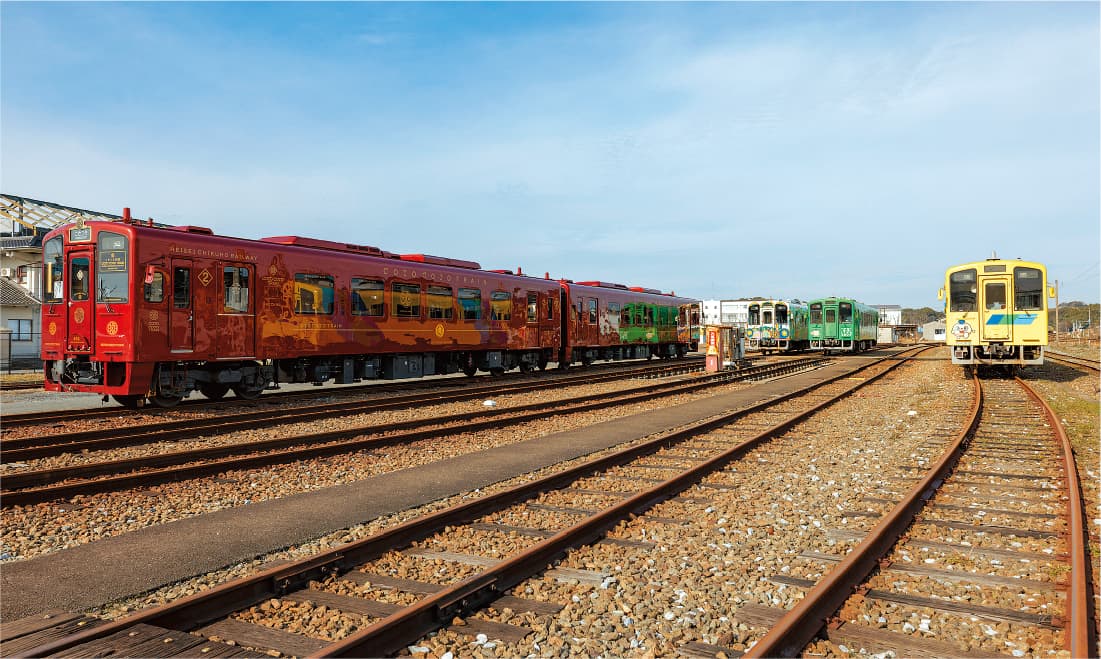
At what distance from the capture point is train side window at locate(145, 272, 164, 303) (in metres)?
12.8

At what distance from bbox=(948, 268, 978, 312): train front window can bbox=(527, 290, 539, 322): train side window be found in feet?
42.4

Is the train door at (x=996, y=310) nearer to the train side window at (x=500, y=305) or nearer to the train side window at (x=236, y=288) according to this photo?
the train side window at (x=500, y=305)

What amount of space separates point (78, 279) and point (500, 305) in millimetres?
11731

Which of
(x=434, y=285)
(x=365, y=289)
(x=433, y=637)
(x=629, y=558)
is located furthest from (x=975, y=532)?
(x=434, y=285)

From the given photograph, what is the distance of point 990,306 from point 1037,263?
1.67 m

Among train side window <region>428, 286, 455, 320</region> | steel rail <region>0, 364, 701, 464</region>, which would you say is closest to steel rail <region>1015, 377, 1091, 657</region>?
steel rail <region>0, 364, 701, 464</region>

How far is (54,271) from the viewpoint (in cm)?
1357

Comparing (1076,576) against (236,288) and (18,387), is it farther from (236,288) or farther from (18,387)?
(18,387)

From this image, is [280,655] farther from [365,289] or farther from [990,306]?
[990,306]

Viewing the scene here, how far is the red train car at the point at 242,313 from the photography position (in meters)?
12.9

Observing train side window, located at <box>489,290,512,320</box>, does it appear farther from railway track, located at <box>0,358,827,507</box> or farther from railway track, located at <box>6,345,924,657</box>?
railway track, located at <box>6,345,924,657</box>

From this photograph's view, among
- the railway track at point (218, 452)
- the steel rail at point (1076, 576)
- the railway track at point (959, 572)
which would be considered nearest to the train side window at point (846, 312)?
the railway track at point (218, 452)

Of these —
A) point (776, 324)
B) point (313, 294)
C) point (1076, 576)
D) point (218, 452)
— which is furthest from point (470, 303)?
point (776, 324)

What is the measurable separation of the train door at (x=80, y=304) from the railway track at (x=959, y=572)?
1286 cm
